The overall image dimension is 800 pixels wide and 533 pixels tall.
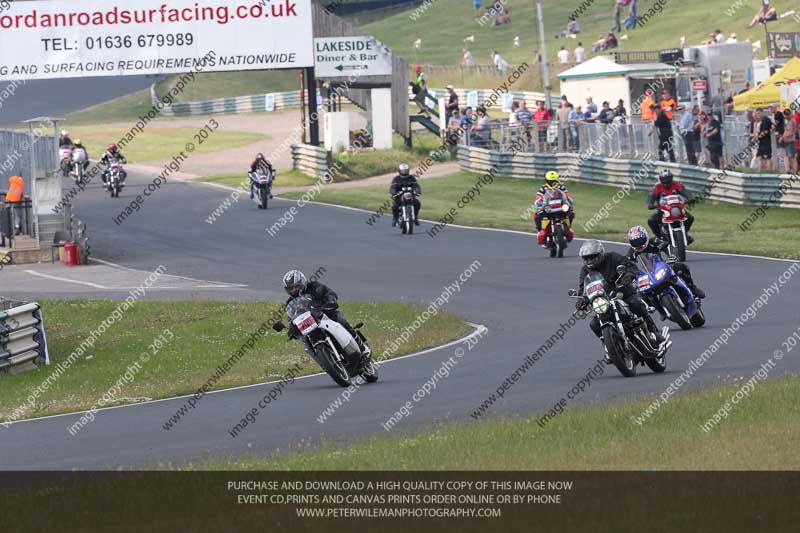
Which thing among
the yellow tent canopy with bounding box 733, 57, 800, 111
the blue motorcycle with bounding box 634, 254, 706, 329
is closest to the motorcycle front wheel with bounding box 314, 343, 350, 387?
the blue motorcycle with bounding box 634, 254, 706, 329

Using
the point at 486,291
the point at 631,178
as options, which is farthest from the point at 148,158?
the point at 486,291

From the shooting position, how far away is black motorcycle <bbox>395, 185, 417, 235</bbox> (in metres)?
31.2

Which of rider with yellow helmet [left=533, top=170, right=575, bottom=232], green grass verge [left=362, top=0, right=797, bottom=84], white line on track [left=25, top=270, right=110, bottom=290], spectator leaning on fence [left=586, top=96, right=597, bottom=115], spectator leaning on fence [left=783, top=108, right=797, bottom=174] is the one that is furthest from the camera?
green grass verge [left=362, top=0, right=797, bottom=84]

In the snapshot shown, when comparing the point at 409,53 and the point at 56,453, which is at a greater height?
the point at 409,53

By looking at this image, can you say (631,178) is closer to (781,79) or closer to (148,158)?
(781,79)

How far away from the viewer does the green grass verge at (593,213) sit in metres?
27.2

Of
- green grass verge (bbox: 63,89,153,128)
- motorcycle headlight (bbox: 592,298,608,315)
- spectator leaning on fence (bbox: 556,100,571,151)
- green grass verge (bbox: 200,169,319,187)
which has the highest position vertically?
green grass verge (bbox: 63,89,153,128)

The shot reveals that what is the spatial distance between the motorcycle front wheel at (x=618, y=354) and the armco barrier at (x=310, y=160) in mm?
31239

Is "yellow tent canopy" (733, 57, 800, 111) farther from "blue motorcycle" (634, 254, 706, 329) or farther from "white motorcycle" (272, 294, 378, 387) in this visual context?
"white motorcycle" (272, 294, 378, 387)

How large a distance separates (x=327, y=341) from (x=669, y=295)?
15.2 feet

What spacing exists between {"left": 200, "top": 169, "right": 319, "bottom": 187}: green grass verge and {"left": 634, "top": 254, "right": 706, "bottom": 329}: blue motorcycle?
28.2 m

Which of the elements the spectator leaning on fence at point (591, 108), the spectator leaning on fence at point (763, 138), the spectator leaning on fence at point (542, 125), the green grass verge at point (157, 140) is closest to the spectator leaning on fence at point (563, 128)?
the spectator leaning on fence at point (542, 125)
